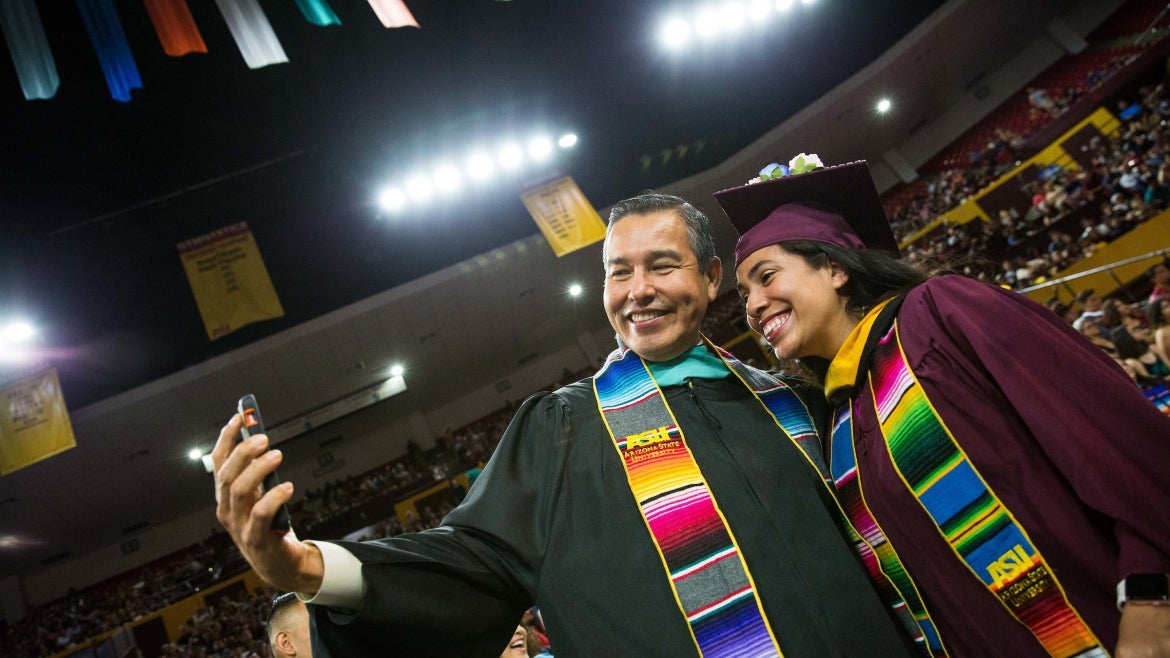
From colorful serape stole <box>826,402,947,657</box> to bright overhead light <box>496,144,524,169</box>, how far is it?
1088cm

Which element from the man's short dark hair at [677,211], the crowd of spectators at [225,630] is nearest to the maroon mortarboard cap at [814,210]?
the man's short dark hair at [677,211]

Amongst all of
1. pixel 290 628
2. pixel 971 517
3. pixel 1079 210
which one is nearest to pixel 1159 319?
pixel 971 517

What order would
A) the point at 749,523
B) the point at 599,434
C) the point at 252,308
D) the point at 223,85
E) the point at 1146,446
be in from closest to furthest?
the point at 1146,446
the point at 749,523
the point at 599,434
the point at 223,85
the point at 252,308

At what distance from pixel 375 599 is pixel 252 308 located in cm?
853

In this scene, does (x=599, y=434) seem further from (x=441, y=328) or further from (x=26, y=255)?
(x=441, y=328)

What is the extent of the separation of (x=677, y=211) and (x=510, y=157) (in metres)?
10.4

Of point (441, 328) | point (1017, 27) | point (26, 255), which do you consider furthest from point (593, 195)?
point (1017, 27)

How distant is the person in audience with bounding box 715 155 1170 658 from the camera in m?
1.14

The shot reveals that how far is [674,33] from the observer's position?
10.8 m

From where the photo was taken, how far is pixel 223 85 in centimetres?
762

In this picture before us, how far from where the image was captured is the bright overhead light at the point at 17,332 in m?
9.45

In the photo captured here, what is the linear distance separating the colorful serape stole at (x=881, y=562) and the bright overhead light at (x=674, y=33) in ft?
36.1

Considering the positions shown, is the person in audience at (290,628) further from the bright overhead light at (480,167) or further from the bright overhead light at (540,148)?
the bright overhead light at (540,148)

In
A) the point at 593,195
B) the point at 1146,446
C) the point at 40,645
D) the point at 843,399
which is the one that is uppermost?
the point at 593,195
